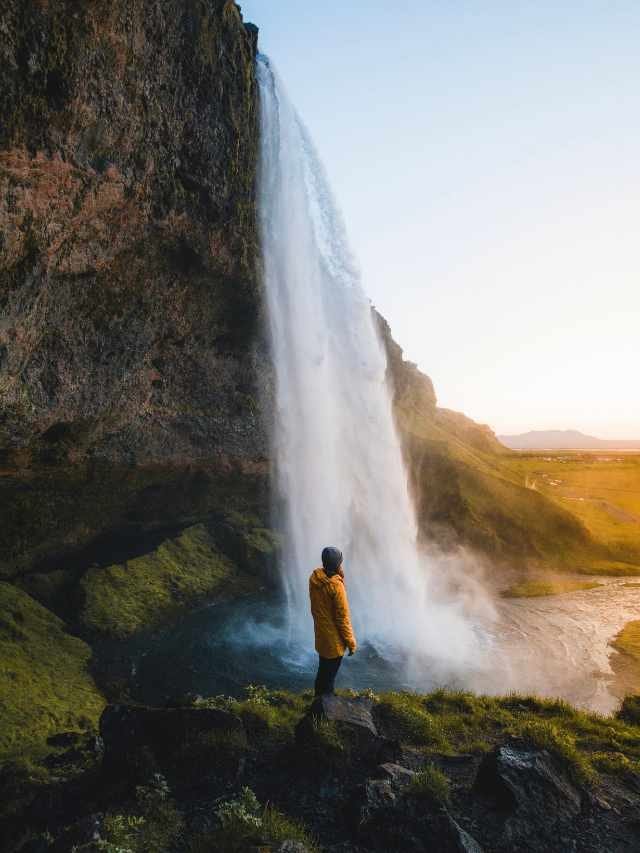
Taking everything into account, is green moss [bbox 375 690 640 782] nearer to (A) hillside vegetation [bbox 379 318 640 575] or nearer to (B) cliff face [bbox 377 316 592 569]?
(B) cliff face [bbox 377 316 592 569]

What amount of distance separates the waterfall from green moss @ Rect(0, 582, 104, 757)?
28.4 ft

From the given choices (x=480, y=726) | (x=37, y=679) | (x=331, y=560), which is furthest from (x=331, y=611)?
(x=37, y=679)

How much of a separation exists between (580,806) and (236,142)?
20316mm

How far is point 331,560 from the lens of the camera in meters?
Answer: 9.10

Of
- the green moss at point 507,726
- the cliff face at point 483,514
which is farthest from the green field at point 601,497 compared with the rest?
the green moss at point 507,726

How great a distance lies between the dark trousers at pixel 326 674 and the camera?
9.42 m

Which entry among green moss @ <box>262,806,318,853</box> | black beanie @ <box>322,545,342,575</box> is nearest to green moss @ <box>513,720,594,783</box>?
green moss @ <box>262,806,318,853</box>

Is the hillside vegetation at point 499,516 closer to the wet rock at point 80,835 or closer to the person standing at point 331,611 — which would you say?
the person standing at point 331,611

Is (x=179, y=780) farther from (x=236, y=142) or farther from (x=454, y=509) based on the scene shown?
(x=454, y=509)

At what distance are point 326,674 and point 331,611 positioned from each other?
1334 millimetres

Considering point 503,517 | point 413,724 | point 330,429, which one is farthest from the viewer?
point 503,517

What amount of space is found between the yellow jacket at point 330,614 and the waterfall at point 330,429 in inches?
506

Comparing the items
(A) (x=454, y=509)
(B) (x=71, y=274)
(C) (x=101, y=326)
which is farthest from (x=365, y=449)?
(B) (x=71, y=274)

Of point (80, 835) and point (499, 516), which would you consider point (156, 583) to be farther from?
point (499, 516)
